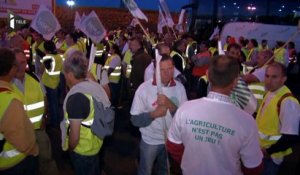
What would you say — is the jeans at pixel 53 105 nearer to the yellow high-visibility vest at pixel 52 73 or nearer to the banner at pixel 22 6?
the yellow high-visibility vest at pixel 52 73

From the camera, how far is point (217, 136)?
3115 millimetres

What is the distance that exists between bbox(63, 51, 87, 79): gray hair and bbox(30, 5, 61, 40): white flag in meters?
5.79

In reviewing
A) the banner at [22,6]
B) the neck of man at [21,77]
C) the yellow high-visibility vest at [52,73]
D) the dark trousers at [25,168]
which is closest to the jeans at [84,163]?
the dark trousers at [25,168]

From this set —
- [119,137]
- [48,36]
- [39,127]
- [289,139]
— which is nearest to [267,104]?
[289,139]

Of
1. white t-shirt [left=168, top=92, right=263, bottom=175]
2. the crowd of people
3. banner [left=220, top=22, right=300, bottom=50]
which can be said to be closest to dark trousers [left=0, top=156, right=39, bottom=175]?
the crowd of people

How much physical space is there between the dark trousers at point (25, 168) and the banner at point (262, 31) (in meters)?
16.9

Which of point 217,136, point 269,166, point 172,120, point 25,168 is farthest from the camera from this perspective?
point 269,166

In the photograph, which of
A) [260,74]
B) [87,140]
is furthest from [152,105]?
[260,74]

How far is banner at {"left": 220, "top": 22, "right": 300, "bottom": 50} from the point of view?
1922 cm

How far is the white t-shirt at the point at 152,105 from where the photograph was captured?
189 inches

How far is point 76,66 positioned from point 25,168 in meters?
1.10

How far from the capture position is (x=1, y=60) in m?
3.70

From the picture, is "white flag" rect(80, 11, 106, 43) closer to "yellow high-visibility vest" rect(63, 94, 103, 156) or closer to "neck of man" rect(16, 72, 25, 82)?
"neck of man" rect(16, 72, 25, 82)

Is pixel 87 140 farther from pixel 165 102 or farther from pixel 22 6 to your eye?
pixel 22 6
